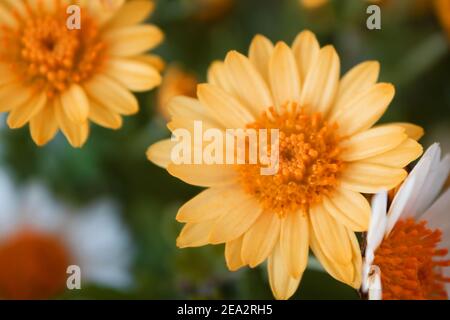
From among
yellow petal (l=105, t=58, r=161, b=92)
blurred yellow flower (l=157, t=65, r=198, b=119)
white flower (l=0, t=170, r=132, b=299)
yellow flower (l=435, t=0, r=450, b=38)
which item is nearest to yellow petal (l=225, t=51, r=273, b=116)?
yellow petal (l=105, t=58, r=161, b=92)

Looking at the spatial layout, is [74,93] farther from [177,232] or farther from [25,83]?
[177,232]

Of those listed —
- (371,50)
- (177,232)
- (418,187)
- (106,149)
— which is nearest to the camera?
(418,187)

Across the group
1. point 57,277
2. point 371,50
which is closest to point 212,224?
point 57,277

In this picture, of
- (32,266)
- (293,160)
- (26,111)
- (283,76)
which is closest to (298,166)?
(293,160)

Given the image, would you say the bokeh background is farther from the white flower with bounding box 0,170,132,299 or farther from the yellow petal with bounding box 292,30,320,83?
the yellow petal with bounding box 292,30,320,83

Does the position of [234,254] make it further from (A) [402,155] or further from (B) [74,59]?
(B) [74,59]
